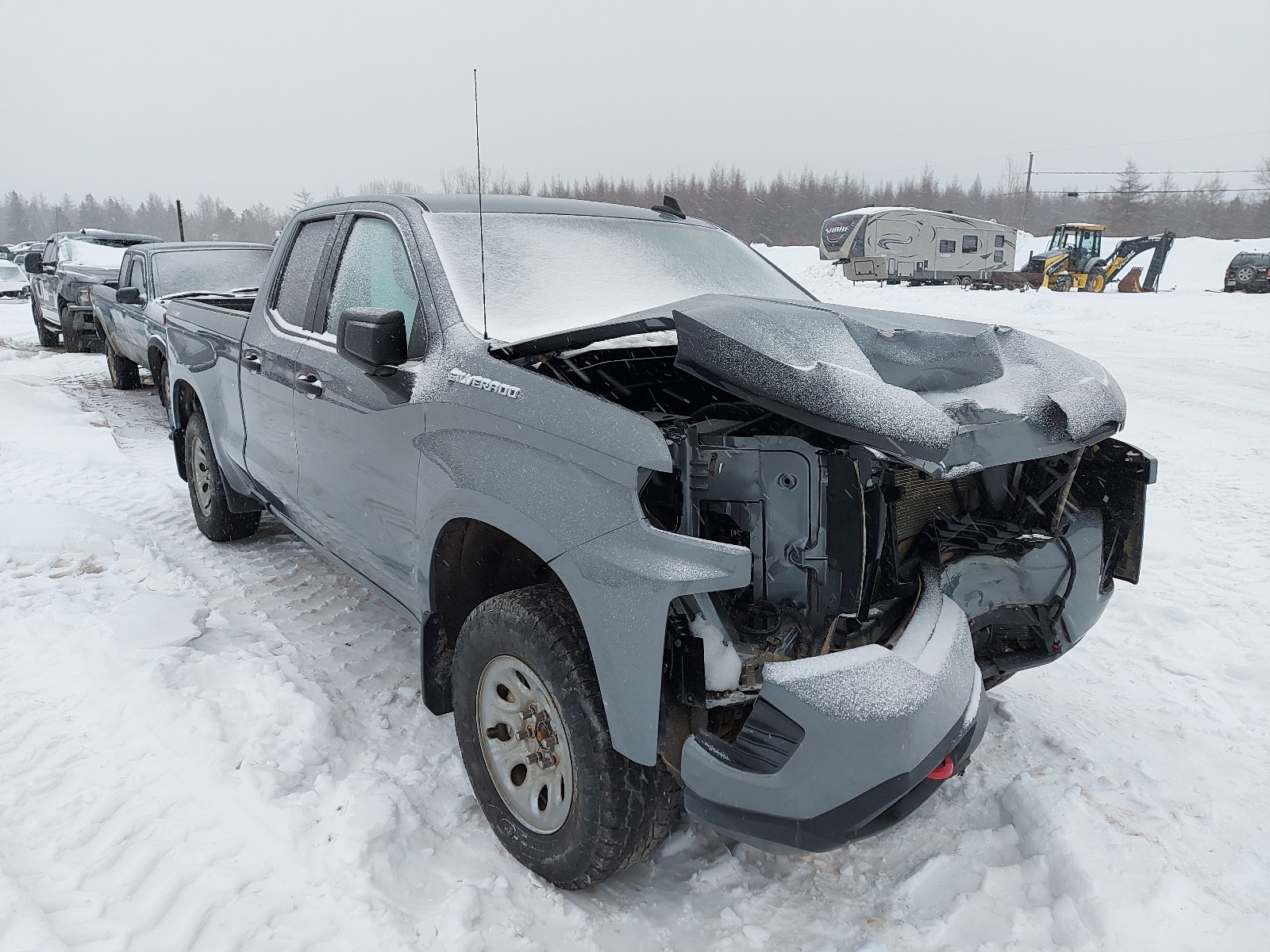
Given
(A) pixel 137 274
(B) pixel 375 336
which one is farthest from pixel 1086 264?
(B) pixel 375 336

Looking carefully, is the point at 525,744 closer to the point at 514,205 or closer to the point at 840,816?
the point at 840,816

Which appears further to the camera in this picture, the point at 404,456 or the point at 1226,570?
the point at 1226,570

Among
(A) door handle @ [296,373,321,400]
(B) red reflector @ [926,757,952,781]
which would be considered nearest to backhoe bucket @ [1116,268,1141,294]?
(A) door handle @ [296,373,321,400]

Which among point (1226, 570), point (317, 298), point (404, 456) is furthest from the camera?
point (1226, 570)

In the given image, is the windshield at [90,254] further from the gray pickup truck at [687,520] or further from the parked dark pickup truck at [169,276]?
the gray pickup truck at [687,520]

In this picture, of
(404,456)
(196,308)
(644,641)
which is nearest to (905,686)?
(644,641)

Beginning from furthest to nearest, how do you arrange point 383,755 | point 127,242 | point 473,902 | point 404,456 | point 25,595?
point 127,242 < point 25,595 < point 383,755 < point 404,456 < point 473,902

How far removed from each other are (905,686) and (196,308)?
4799 millimetres

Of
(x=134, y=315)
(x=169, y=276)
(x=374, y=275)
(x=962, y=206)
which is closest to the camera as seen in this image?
(x=374, y=275)

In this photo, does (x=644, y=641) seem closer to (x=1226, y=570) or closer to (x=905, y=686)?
(x=905, y=686)

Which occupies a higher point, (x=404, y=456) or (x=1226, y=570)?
(x=404, y=456)

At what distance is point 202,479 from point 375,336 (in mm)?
3236

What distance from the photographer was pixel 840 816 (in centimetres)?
187

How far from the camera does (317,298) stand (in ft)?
11.5
